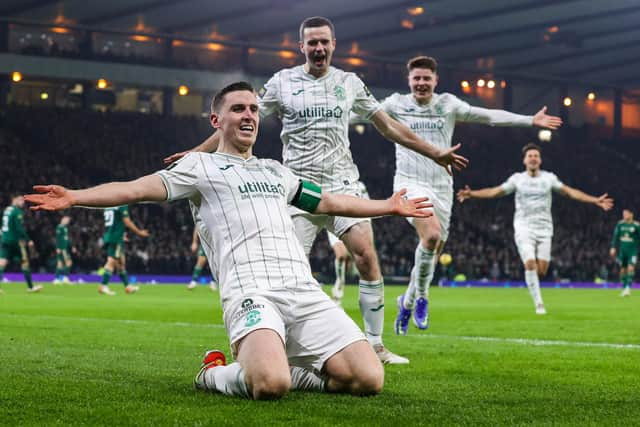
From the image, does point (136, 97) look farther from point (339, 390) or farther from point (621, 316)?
point (339, 390)

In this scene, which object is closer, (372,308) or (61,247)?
(372,308)

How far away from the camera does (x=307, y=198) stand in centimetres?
558

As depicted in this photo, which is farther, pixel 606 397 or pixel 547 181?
pixel 547 181

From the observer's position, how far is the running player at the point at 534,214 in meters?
14.5

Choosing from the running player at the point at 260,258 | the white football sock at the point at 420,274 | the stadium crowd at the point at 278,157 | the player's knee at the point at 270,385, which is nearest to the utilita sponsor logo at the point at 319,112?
the running player at the point at 260,258

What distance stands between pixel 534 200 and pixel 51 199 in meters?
11.5

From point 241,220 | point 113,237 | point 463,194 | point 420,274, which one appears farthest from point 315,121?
point 113,237

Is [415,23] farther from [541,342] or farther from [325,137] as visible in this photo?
[325,137]

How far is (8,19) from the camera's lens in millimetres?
38938

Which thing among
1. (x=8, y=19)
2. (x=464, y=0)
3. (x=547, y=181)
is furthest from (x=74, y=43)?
(x=547, y=181)

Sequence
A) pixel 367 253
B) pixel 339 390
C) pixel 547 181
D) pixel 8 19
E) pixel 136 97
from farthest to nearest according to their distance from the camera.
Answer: pixel 136 97
pixel 8 19
pixel 547 181
pixel 367 253
pixel 339 390

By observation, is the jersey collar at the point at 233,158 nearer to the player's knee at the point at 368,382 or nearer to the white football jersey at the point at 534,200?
the player's knee at the point at 368,382

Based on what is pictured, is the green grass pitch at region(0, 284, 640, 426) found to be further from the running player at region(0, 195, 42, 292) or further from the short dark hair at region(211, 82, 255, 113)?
the running player at region(0, 195, 42, 292)

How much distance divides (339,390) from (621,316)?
380 inches
